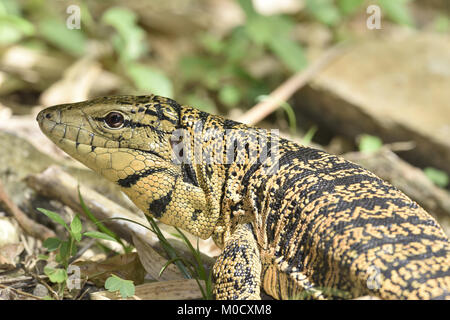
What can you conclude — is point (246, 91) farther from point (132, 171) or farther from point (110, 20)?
point (132, 171)

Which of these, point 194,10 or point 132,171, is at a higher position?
point 194,10

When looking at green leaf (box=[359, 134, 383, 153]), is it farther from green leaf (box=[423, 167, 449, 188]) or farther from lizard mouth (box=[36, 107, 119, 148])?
lizard mouth (box=[36, 107, 119, 148])

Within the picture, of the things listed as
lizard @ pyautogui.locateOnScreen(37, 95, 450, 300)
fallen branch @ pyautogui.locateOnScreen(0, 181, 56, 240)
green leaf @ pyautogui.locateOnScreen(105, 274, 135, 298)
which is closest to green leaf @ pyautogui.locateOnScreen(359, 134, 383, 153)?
lizard @ pyautogui.locateOnScreen(37, 95, 450, 300)

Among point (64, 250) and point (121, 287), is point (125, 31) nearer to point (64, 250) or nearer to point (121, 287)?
point (64, 250)

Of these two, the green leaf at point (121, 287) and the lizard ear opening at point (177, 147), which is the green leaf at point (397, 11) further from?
the green leaf at point (121, 287)

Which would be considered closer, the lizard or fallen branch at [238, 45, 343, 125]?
the lizard
